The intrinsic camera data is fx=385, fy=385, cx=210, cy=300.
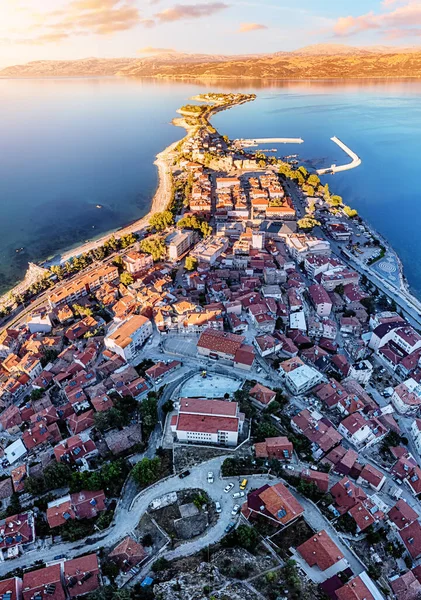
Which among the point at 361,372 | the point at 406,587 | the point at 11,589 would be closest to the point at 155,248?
the point at 361,372

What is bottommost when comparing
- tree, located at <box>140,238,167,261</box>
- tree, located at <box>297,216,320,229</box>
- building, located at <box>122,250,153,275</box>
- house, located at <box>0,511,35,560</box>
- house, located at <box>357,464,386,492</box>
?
house, located at <box>357,464,386,492</box>

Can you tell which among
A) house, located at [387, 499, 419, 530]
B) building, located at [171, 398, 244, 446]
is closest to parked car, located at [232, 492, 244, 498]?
building, located at [171, 398, 244, 446]

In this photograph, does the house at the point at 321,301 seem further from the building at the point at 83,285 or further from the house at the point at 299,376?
the building at the point at 83,285

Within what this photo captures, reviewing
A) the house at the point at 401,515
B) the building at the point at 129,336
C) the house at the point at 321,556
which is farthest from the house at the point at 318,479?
the building at the point at 129,336

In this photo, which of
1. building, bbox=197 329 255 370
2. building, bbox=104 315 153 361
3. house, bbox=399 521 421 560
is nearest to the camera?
house, bbox=399 521 421 560

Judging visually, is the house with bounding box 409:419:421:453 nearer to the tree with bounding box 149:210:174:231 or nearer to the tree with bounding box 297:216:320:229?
the tree with bounding box 297:216:320:229

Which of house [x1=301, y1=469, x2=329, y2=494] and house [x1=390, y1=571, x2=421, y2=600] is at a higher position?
house [x1=301, y1=469, x2=329, y2=494]
